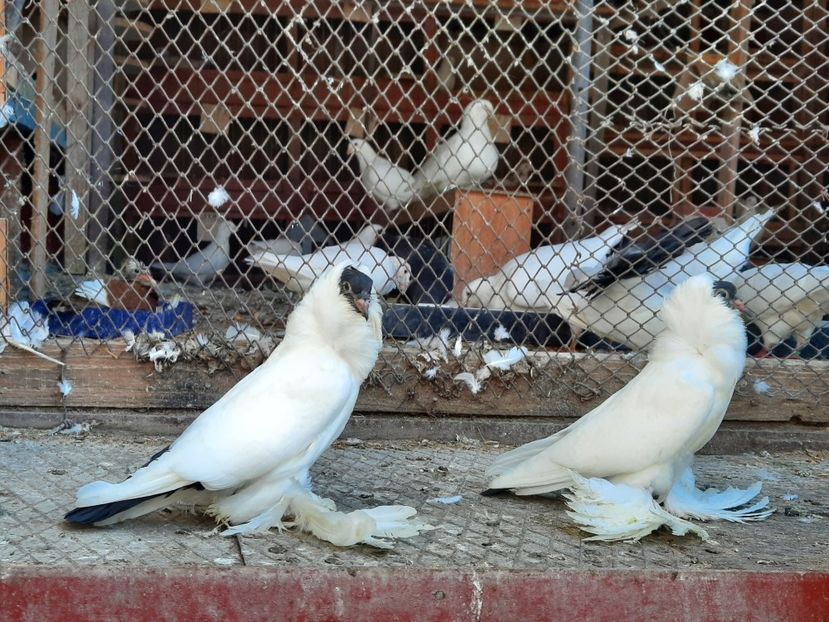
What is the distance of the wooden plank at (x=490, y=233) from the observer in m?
5.66

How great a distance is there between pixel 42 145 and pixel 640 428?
122 inches

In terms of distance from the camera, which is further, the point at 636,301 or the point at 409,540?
the point at 636,301

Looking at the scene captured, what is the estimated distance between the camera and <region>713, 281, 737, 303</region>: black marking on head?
3.39 m

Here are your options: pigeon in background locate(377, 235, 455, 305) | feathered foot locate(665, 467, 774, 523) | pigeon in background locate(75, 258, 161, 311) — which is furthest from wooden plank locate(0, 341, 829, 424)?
pigeon in background locate(377, 235, 455, 305)

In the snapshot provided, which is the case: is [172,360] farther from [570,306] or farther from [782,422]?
[782,422]

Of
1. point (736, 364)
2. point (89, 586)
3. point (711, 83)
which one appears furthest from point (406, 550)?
point (711, 83)

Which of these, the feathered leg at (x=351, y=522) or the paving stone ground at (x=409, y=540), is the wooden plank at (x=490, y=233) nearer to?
the paving stone ground at (x=409, y=540)

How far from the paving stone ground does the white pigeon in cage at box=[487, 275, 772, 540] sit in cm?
8

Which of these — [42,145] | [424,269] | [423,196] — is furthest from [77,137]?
[423,196]

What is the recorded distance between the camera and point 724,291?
11.2 ft

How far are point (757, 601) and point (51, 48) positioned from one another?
12.3 feet

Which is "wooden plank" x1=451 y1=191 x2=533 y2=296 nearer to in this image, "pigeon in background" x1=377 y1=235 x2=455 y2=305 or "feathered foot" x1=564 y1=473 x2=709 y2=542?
"pigeon in background" x1=377 y1=235 x2=455 y2=305

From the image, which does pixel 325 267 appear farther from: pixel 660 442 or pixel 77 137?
pixel 660 442

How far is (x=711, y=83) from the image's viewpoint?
21.8 ft
